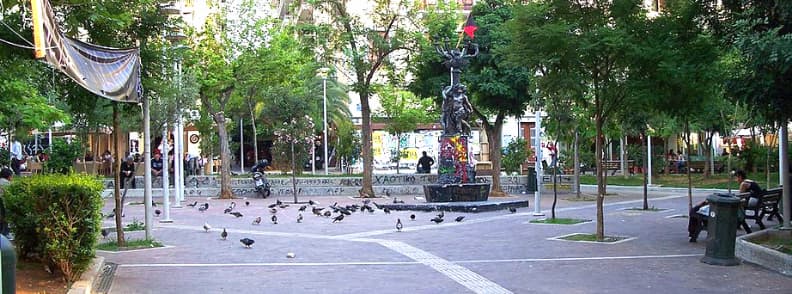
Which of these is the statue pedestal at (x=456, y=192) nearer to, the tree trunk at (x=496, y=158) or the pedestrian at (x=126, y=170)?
the tree trunk at (x=496, y=158)

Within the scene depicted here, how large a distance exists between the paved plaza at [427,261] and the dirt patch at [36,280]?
0.72 meters

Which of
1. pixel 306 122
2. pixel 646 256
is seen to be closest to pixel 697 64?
pixel 646 256

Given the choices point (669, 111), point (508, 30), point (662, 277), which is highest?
point (508, 30)

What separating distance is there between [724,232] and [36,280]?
9211 mm

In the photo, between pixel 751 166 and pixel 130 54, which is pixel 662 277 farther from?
pixel 751 166

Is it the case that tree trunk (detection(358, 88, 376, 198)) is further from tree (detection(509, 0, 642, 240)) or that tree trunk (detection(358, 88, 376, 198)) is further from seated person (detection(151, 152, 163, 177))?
tree (detection(509, 0, 642, 240))

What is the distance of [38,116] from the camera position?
18000 mm

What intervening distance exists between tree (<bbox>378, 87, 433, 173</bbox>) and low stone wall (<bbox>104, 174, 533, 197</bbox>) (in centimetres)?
1303

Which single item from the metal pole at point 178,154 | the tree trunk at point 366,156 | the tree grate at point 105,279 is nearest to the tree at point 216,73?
the metal pole at point 178,154

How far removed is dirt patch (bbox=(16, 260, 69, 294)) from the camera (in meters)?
8.45

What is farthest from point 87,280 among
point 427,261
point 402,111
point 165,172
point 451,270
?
point 402,111

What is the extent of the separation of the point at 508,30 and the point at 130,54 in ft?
24.1

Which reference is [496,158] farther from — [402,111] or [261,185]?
[402,111]

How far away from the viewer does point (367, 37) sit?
27438 millimetres
